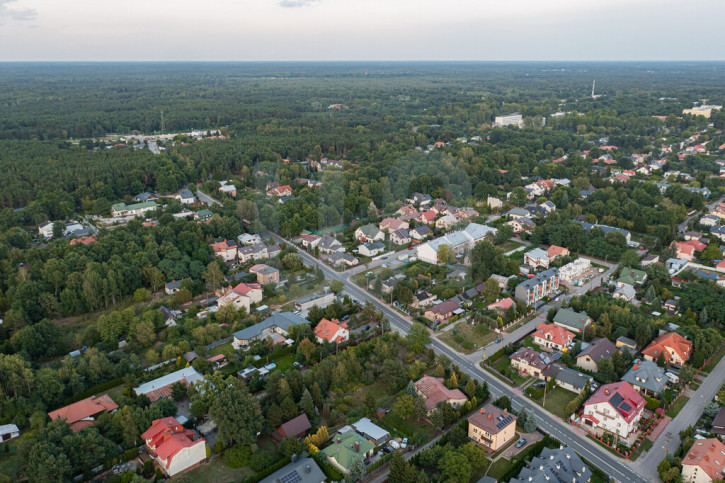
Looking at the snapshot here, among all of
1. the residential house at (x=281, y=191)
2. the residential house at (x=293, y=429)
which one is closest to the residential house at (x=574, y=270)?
the residential house at (x=293, y=429)

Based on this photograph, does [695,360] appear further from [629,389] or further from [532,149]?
[532,149]

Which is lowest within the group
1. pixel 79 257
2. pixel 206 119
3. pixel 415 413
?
pixel 415 413

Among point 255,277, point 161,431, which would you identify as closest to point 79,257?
point 255,277

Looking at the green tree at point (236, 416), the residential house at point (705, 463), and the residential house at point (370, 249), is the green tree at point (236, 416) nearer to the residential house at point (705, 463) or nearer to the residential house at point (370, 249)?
the residential house at point (705, 463)

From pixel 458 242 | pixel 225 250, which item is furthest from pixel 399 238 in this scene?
pixel 225 250

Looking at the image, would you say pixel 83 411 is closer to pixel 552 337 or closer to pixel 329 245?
pixel 329 245

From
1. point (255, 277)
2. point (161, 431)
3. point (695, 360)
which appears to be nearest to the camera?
point (161, 431)
